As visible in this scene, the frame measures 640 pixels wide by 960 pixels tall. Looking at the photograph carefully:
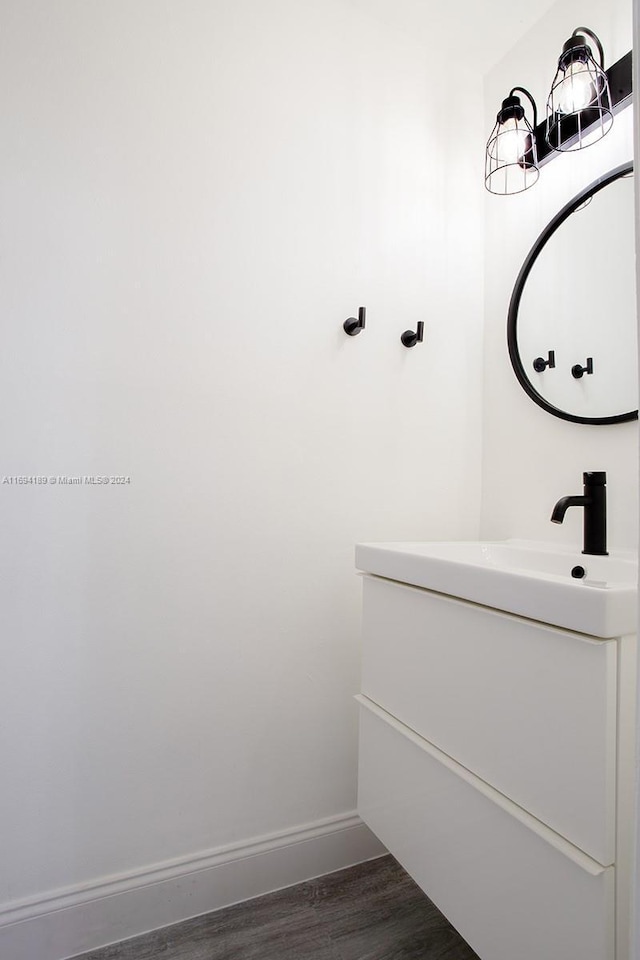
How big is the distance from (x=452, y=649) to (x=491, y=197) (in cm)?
137

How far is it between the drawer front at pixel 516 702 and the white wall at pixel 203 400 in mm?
395

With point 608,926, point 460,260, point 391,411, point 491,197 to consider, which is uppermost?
point 491,197

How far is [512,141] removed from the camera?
4.73 feet

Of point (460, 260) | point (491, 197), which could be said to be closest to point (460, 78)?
point (491, 197)

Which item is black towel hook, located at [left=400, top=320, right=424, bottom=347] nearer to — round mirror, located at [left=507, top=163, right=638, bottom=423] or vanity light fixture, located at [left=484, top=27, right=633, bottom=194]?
round mirror, located at [left=507, top=163, right=638, bottom=423]

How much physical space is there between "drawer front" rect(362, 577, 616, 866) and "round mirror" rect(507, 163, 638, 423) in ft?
2.07

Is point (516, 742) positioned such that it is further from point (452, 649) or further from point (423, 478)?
point (423, 478)

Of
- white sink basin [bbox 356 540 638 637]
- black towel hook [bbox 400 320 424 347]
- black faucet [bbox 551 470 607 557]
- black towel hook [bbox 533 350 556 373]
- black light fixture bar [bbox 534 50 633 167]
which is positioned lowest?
white sink basin [bbox 356 540 638 637]

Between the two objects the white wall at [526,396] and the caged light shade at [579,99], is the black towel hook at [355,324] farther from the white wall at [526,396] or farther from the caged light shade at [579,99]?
the caged light shade at [579,99]

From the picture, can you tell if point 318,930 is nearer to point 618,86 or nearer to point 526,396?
point 526,396

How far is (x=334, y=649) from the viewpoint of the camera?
1.49 meters

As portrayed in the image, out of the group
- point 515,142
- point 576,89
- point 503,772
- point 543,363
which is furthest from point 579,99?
point 503,772

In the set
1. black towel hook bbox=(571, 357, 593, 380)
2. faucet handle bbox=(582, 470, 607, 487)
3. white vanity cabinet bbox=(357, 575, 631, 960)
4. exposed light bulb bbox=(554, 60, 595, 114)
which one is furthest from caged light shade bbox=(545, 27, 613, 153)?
white vanity cabinet bbox=(357, 575, 631, 960)

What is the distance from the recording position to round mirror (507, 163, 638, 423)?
48.8 inches
